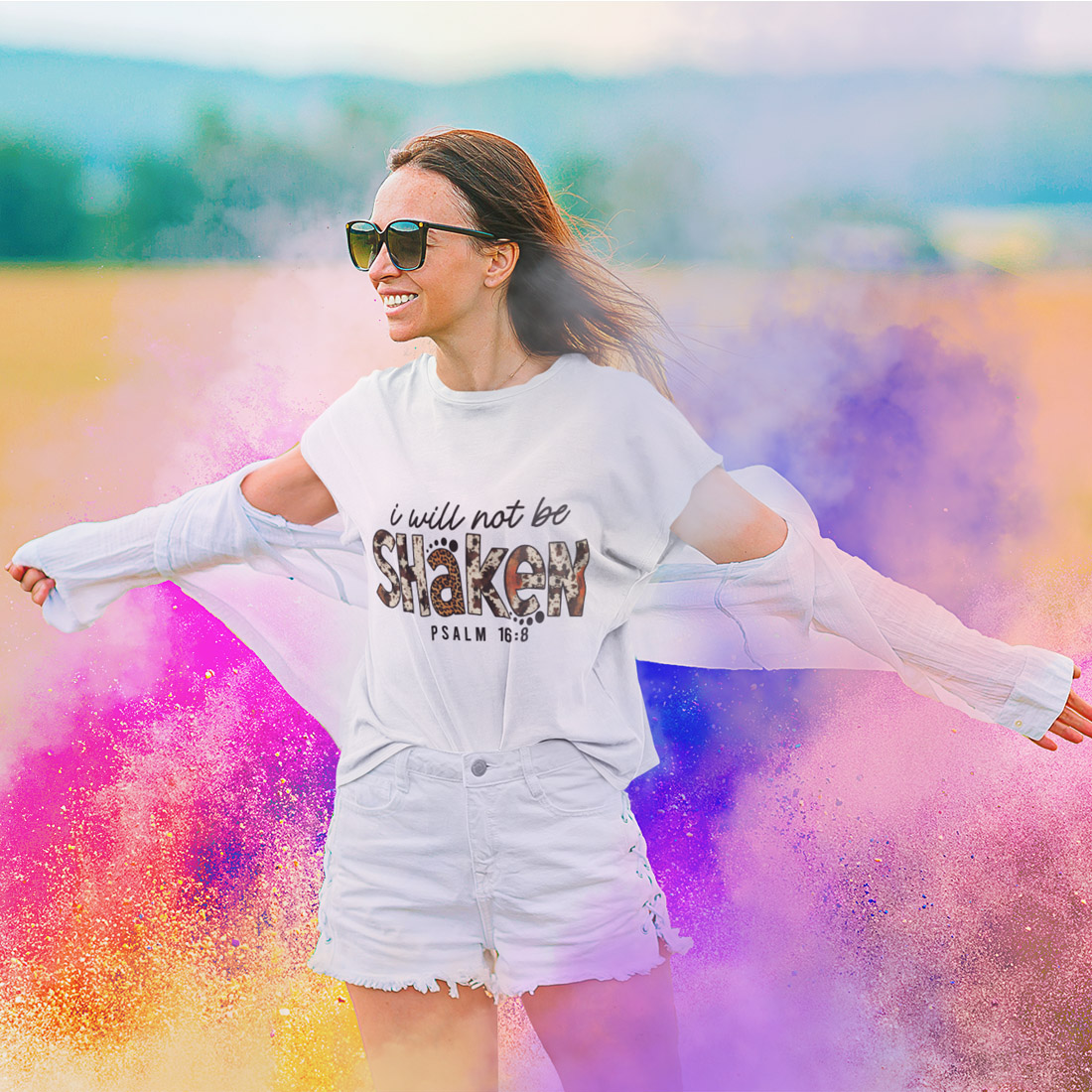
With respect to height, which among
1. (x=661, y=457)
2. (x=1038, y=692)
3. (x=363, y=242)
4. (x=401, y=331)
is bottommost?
(x=1038, y=692)

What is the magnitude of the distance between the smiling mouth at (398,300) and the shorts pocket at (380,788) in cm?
60

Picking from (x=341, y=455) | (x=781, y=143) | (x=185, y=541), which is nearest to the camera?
(x=341, y=455)

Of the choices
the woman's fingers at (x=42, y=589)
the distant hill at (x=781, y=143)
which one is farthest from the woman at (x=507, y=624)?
the woman's fingers at (x=42, y=589)

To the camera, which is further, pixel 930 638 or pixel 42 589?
pixel 42 589

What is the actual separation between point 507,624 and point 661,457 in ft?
1.00

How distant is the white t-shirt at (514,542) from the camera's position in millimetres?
1390

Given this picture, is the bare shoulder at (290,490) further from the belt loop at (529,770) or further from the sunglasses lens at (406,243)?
the belt loop at (529,770)

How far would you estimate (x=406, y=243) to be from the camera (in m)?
1.38

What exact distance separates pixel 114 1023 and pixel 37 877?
0.31 meters

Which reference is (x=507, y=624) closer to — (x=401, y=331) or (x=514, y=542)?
(x=514, y=542)

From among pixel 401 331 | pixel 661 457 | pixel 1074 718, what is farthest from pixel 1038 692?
pixel 401 331

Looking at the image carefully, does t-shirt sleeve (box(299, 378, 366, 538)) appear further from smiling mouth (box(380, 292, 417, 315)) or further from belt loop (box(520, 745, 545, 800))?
belt loop (box(520, 745, 545, 800))

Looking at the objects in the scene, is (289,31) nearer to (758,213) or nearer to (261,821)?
(758,213)

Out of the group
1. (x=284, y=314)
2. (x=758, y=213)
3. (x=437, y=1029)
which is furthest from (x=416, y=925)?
(x=758, y=213)
